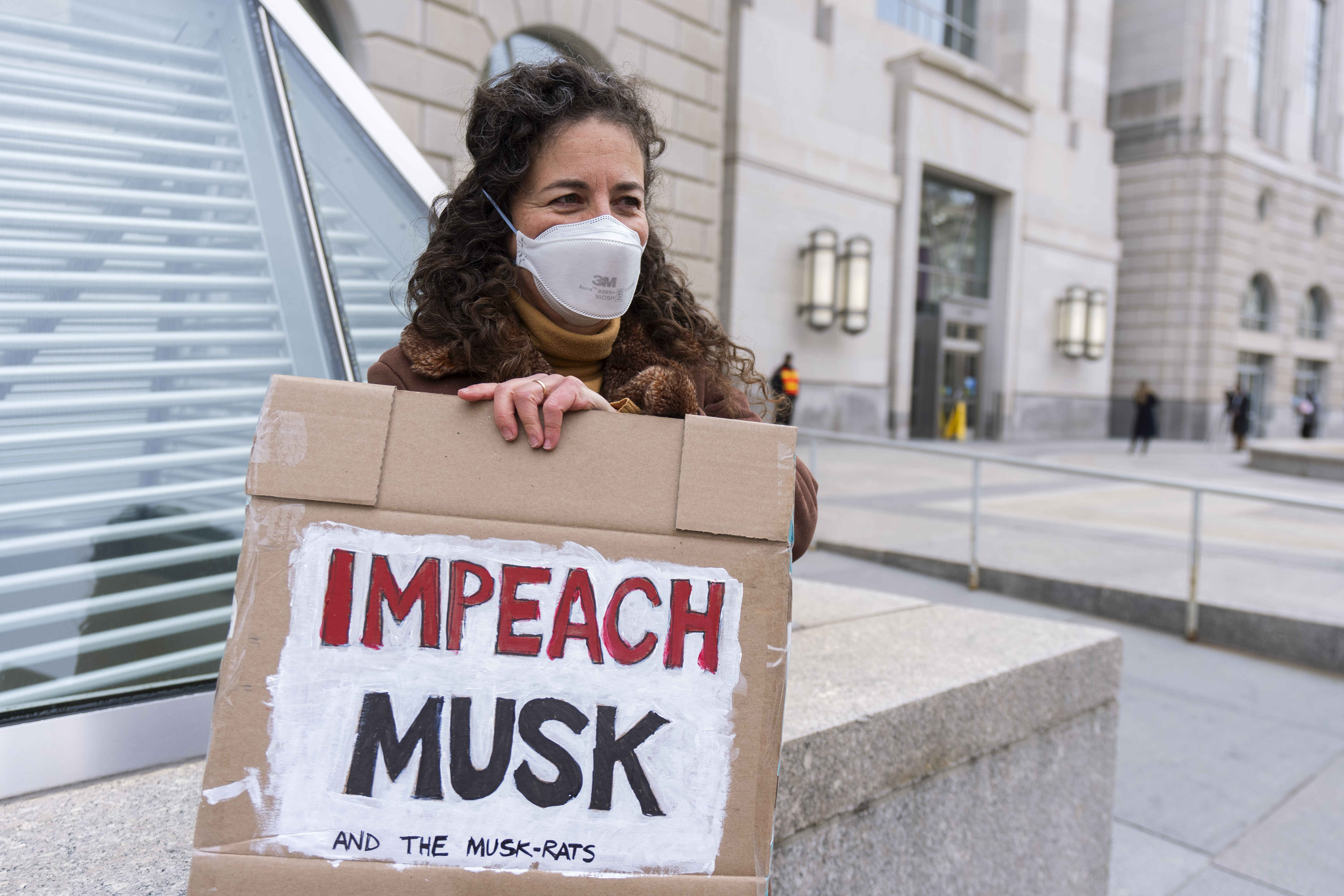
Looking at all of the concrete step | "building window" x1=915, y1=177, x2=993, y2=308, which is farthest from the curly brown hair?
"building window" x1=915, y1=177, x2=993, y2=308

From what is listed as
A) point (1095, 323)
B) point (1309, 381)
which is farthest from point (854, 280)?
point (1309, 381)

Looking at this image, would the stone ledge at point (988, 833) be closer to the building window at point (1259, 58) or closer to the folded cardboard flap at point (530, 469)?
the folded cardboard flap at point (530, 469)

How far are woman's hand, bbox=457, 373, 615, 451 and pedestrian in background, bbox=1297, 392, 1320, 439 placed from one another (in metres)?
30.1

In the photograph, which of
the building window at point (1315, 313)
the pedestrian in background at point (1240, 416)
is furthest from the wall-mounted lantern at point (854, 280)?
the building window at point (1315, 313)

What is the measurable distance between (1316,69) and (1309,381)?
10.2 m

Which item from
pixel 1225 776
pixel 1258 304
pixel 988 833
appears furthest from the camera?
pixel 1258 304

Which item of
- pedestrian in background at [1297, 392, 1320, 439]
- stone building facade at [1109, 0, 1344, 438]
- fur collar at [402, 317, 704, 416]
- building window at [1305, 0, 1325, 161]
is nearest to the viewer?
fur collar at [402, 317, 704, 416]

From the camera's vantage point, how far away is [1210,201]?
23.8 m

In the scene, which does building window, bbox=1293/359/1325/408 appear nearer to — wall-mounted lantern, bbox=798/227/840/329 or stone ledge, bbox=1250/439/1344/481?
stone ledge, bbox=1250/439/1344/481

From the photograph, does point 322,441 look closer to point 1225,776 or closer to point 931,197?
point 1225,776

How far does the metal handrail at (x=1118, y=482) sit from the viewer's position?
17.5ft

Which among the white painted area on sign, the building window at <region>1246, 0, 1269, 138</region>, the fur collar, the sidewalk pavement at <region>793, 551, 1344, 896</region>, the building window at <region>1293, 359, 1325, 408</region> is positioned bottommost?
the sidewalk pavement at <region>793, 551, 1344, 896</region>

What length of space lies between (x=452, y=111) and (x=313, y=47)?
705 cm

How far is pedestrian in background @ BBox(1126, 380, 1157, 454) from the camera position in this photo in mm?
18578
